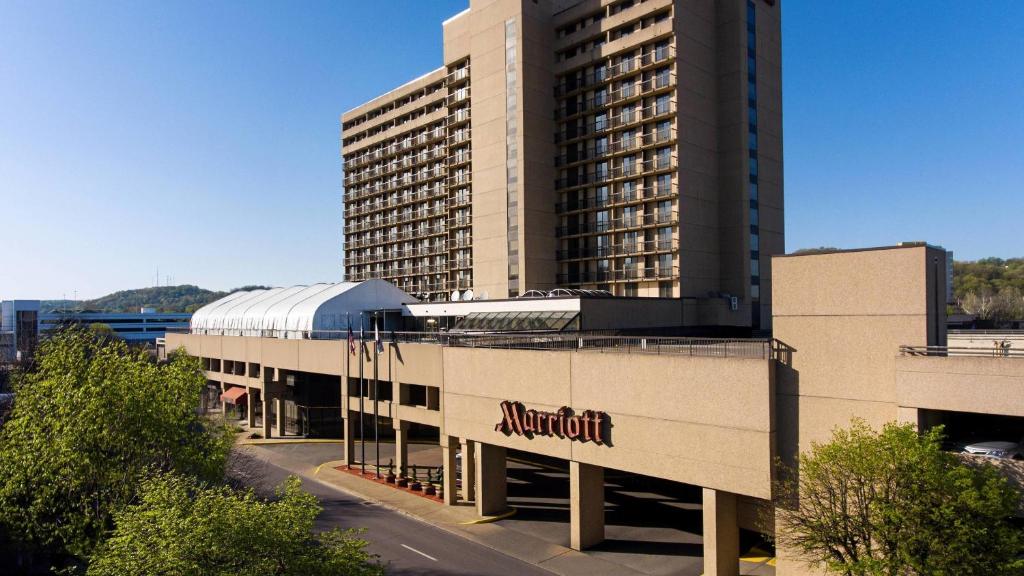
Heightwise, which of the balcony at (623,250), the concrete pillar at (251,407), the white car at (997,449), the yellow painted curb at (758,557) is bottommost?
the yellow painted curb at (758,557)

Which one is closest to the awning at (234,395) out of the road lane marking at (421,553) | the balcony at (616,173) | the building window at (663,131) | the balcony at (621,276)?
the balcony at (621,276)

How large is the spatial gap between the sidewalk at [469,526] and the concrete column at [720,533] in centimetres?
373

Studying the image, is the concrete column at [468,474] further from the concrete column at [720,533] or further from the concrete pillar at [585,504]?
the concrete column at [720,533]

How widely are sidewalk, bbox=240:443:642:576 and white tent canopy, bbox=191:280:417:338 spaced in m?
15.2

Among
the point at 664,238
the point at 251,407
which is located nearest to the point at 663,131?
the point at 664,238

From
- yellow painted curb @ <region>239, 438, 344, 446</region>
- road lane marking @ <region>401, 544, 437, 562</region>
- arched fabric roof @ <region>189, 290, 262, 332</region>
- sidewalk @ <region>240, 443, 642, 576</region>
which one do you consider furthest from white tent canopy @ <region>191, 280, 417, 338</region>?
road lane marking @ <region>401, 544, 437, 562</region>

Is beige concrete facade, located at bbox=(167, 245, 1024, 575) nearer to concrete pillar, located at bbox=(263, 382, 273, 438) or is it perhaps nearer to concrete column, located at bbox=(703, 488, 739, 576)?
concrete column, located at bbox=(703, 488, 739, 576)

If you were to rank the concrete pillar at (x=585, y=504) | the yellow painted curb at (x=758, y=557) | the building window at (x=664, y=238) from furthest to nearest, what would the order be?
1. the building window at (x=664, y=238)
2. the concrete pillar at (x=585, y=504)
3. the yellow painted curb at (x=758, y=557)

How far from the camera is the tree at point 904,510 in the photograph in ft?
59.9

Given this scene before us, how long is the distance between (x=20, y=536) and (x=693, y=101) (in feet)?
201

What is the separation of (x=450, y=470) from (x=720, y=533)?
1752cm

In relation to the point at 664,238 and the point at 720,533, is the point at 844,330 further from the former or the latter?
the point at 664,238

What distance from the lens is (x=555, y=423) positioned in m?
33.0

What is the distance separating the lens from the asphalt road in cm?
3069
